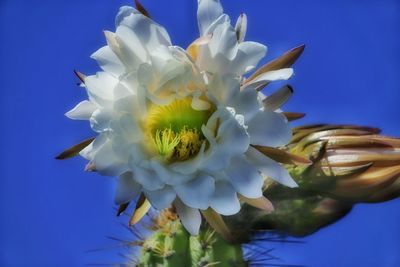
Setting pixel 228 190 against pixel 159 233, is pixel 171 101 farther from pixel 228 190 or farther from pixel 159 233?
pixel 159 233

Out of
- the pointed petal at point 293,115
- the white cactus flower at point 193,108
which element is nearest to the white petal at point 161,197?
the white cactus flower at point 193,108

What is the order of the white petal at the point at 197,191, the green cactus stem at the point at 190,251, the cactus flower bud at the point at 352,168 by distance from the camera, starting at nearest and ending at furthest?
the white petal at the point at 197,191
the cactus flower bud at the point at 352,168
the green cactus stem at the point at 190,251

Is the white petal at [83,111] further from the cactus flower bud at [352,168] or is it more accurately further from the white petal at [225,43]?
the cactus flower bud at [352,168]

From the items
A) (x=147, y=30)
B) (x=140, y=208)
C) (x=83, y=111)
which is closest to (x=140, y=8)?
(x=147, y=30)

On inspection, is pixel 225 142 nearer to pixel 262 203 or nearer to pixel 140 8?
pixel 262 203

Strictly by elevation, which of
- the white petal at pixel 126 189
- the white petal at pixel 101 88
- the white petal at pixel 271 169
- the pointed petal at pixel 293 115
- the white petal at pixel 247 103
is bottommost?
the white petal at pixel 126 189

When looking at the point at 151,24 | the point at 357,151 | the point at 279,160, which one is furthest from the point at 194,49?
the point at 357,151

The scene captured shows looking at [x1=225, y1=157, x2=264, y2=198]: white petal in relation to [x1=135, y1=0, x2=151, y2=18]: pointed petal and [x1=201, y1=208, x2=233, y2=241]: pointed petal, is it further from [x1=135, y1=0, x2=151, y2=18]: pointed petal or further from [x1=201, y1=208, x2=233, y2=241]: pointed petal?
[x1=135, y1=0, x2=151, y2=18]: pointed petal

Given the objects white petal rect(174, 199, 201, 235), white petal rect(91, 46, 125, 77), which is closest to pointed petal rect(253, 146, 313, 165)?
white petal rect(174, 199, 201, 235)
